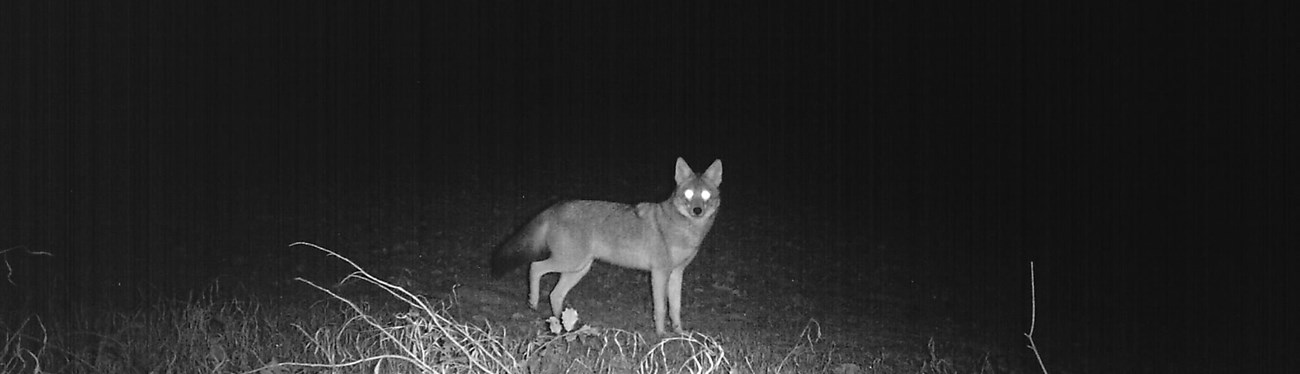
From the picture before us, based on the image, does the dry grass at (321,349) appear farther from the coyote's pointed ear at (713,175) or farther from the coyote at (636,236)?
the coyote's pointed ear at (713,175)

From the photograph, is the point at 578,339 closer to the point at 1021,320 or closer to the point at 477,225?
the point at 1021,320

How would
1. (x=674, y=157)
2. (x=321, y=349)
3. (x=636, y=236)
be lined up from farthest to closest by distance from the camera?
(x=674, y=157) → (x=636, y=236) → (x=321, y=349)

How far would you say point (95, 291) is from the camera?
27.6 ft

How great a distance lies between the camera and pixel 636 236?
25.8 feet

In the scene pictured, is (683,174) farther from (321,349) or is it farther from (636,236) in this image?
(321,349)

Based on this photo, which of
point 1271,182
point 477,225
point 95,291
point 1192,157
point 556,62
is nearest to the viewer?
point 95,291

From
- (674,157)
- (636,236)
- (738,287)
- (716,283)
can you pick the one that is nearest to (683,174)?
(636,236)

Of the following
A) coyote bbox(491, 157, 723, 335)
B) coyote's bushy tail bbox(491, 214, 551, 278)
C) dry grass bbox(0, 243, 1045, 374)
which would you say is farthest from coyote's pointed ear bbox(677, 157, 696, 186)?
dry grass bbox(0, 243, 1045, 374)

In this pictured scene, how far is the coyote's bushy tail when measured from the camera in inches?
316

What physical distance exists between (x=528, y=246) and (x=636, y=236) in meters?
0.64

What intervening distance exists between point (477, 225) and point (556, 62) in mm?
15924

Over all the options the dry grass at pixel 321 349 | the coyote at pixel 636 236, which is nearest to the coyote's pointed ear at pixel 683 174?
the coyote at pixel 636 236

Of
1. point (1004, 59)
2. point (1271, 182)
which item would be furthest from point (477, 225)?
point (1004, 59)

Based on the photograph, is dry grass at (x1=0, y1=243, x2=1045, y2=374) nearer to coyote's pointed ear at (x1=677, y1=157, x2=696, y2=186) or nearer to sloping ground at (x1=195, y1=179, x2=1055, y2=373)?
sloping ground at (x1=195, y1=179, x2=1055, y2=373)
